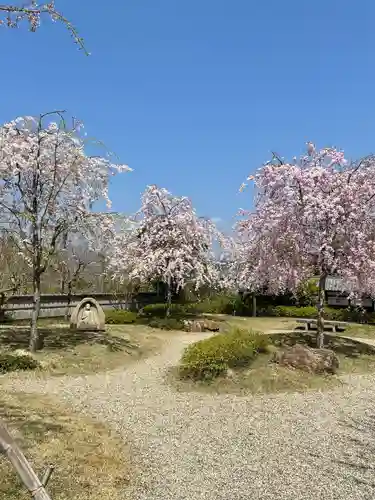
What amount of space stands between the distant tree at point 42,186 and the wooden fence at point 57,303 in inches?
349

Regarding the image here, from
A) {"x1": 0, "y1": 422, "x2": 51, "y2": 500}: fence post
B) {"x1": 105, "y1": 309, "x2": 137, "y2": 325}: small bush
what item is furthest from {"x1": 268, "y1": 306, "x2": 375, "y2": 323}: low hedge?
{"x1": 0, "y1": 422, "x2": 51, "y2": 500}: fence post

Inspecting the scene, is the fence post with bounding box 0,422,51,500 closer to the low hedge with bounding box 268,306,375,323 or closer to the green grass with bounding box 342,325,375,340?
the green grass with bounding box 342,325,375,340

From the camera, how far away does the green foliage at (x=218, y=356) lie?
11891 mm

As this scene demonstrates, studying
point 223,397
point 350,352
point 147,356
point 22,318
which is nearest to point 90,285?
point 22,318

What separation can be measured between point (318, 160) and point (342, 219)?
2222mm

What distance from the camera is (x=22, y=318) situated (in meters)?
24.2

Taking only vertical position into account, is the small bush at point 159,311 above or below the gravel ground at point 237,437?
above

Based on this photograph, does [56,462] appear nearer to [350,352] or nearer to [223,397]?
[223,397]

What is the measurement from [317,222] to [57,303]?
1624 cm

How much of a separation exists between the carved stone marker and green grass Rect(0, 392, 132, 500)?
388 inches

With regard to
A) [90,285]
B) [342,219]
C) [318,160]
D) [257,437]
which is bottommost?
[257,437]

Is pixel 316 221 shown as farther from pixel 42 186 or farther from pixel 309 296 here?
pixel 309 296

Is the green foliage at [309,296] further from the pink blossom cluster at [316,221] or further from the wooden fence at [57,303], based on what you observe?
the pink blossom cluster at [316,221]

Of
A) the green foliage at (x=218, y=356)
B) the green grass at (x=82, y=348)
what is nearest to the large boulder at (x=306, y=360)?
the green foliage at (x=218, y=356)
